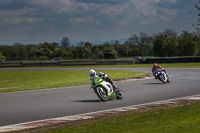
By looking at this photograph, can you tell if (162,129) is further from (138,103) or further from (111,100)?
(111,100)

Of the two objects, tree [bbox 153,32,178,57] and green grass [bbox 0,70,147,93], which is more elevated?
tree [bbox 153,32,178,57]

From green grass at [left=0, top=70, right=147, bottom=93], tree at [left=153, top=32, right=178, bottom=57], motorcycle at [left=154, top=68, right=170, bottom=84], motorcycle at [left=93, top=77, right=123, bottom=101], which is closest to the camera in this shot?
motorcycle at [left=93, top=77, right=123, bottom=101]

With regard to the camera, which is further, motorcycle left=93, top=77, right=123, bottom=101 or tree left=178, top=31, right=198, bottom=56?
tree left=178, top=31, right=198, bottom=56

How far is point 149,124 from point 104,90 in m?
5.36

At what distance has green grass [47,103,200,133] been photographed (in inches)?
272

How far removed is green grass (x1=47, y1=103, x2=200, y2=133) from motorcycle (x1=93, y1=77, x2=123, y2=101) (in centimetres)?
362

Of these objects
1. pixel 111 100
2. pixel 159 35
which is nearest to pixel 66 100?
pixel 111 100

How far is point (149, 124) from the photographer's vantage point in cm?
763

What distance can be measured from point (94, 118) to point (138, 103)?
331 cm

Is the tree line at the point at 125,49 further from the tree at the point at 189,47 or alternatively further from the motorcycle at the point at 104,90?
the motorcycle at the point at 104,90

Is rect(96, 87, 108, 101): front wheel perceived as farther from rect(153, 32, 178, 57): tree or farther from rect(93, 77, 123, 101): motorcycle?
rect(153, 32, 178, 57): tree

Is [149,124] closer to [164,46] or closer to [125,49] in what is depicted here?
[164,46]

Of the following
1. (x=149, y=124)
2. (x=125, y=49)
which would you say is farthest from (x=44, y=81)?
(x=125, y=49)

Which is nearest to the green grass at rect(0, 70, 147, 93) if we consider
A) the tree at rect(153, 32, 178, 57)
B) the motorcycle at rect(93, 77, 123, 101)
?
the motorcycle at rect(93, 77, 123, 101)
